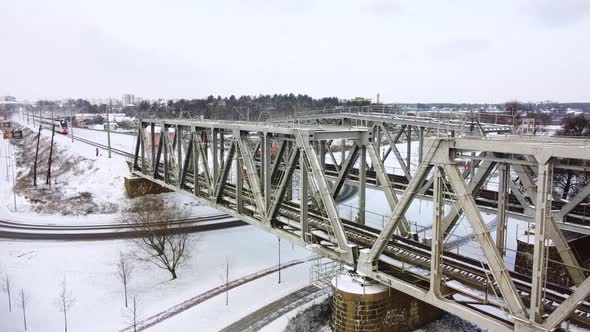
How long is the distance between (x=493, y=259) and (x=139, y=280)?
25.1m

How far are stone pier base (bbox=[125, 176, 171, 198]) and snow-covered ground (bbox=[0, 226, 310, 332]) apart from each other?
A: 15.0 meters

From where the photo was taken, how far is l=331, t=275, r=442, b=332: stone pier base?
19219 millimetres

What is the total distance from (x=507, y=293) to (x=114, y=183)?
169 ft

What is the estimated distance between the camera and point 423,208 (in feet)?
168

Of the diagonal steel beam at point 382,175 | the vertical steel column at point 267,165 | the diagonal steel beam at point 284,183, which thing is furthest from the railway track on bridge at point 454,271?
the vertical steel column at point 267,165

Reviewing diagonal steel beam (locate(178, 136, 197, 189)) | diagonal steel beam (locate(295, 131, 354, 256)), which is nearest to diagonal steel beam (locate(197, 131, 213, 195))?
diagonal steel beam (locate(178, 136, 197, 189))

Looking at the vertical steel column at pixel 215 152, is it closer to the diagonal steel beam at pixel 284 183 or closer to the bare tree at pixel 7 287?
the diagonal steel beam at pixel 284 183

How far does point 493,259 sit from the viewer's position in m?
13.2

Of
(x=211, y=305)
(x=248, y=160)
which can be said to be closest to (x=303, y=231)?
(x=248, y=160)

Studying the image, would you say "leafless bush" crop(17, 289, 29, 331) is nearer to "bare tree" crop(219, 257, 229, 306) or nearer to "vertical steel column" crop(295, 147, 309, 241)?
"bare tree" crop(219, 257, 229, 306)

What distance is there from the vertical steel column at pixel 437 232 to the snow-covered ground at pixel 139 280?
43.5 ft

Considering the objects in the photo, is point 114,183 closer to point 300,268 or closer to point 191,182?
point 191,182

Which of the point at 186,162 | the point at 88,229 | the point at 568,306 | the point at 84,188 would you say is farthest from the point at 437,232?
the point at 84,188

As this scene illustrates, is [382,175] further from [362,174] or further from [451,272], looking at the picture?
[451,272]
